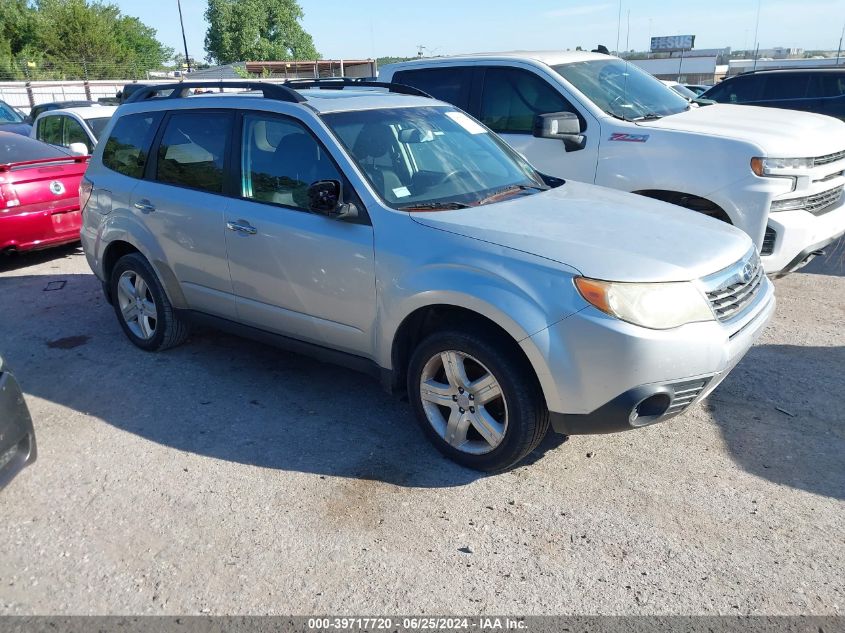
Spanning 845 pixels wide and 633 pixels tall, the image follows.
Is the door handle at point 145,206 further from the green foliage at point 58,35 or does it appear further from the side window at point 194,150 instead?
the green foliage at point 58,35

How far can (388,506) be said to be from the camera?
3.44 m

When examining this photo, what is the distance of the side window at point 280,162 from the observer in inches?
162

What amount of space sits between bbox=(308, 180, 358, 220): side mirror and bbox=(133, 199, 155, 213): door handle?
5.54 feet

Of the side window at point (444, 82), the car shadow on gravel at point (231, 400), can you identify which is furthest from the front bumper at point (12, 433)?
the side window at point (444, 82)

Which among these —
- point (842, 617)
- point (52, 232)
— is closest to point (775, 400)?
point (842, 617)

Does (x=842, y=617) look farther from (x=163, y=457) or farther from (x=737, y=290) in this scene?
(x=163, y=457)

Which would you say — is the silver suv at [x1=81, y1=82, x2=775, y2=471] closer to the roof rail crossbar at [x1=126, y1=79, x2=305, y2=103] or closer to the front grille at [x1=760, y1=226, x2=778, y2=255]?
the roof rail crossbar at [x1=126, y1=79, x2=305, y2=103]

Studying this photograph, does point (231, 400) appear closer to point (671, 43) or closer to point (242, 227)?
point (242, 227)

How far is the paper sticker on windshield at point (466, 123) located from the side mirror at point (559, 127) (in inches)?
46.8

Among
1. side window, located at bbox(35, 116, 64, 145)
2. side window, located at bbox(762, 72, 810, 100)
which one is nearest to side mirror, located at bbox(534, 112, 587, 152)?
side window, located at bbox(762, 72, 810, 100)

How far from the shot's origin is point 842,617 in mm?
2682

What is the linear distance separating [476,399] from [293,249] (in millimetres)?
1396

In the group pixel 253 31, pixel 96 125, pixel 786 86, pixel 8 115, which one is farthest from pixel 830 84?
pixel 253 31

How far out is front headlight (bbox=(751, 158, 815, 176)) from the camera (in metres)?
5.30
